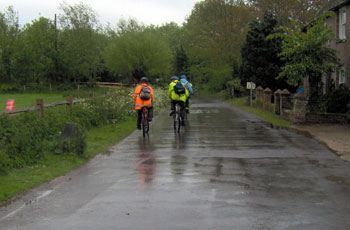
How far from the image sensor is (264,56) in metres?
37.1

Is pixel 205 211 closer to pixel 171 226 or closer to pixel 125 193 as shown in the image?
pixel 171 226

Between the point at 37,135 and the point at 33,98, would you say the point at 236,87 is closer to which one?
the point at 33,98

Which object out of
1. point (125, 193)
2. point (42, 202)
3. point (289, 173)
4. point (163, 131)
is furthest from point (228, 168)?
point (163, 131)

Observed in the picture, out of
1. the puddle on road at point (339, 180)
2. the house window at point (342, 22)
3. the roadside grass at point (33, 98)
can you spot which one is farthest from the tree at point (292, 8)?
the puddle on road at point (339, 180)

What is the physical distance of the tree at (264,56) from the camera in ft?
119

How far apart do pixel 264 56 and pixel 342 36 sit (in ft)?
43.1

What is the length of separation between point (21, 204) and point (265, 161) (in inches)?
209

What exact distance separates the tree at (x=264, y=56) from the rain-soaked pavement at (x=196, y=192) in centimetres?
2490

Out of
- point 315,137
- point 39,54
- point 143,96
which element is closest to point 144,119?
point 143,96

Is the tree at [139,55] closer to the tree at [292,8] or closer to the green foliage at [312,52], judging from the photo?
the tree at [292,8]

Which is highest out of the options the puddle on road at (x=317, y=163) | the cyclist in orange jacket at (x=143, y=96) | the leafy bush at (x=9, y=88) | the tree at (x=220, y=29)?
the tree at (x=220, y=29)

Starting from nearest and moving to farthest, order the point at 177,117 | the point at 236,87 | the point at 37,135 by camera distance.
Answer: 1. the point at 37,135
2. the point at 177,117
3. the point at 236,87

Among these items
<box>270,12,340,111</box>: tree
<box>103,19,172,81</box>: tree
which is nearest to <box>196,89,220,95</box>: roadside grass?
<box>103,19,172,81</box>: tree

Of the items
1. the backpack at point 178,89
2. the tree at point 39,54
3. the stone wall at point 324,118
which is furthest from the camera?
the tree at point 39,54
